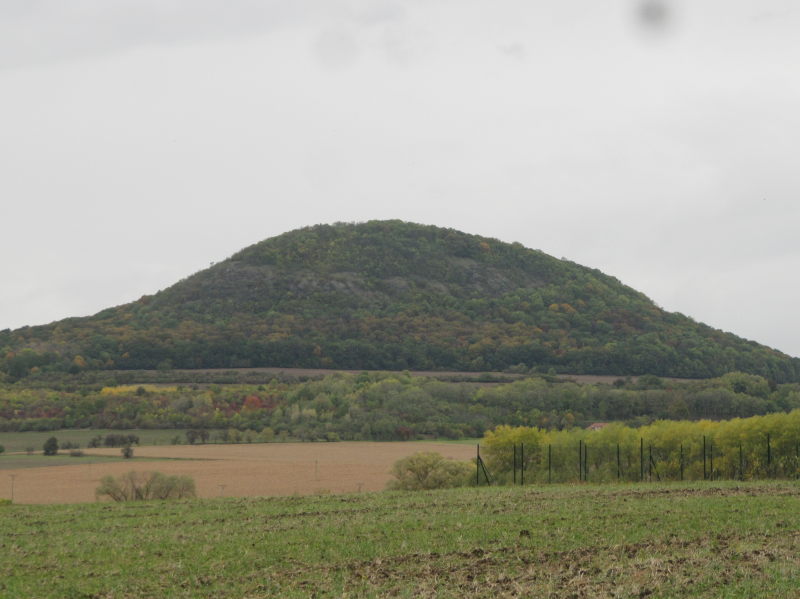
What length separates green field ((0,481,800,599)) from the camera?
20.7m

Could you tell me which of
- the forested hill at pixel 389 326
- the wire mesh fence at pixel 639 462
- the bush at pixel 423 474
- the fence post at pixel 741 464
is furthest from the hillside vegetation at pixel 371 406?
the fence post at pixel 741 464

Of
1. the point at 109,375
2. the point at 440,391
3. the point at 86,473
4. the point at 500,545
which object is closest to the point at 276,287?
the point at 109,375

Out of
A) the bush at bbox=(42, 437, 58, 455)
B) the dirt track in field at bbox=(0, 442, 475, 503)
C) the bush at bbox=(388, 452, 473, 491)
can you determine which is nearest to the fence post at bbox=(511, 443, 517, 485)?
the bush at bbox=(388, 452, 473, 491)

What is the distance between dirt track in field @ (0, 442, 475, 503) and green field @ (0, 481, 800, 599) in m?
17.2

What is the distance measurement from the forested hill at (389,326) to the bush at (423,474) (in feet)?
329

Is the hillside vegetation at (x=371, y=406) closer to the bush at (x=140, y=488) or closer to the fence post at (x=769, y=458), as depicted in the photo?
the fence post at (x=769, y=458)

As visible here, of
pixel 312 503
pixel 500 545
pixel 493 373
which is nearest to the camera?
pixel 500 545

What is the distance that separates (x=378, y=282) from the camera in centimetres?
18838

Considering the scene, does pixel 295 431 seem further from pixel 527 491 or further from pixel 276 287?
pixel 276 287

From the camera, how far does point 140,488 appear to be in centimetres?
4962

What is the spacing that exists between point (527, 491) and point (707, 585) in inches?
1030

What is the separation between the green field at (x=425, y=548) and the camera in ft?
68.0

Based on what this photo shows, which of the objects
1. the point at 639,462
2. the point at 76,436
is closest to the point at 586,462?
the point at 639,462

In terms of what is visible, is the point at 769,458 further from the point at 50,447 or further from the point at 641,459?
the point at 50,447
